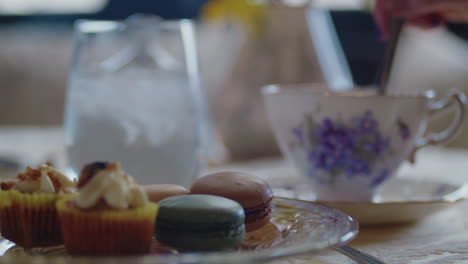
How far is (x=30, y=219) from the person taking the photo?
370mm

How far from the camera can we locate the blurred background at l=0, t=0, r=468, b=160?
917mm

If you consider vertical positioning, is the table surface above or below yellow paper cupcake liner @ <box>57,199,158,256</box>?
below

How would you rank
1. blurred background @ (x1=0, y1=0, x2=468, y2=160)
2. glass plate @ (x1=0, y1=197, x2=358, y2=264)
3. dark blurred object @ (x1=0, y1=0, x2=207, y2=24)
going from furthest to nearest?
dark blurred object @ (x1=0, y1=0, x2=207, y2=24), blurred background @ (x1=0, y1=0, x2=468, y2=160), glass plate @ (x1=0, y1=197, x2=358, y2=264)

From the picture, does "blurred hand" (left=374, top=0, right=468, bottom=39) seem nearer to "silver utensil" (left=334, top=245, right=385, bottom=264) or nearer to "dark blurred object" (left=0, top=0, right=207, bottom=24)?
"silver utensil" (left=334, top=245, right=385, bottom=264)

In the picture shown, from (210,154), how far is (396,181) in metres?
0.38

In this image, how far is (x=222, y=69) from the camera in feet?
3.12

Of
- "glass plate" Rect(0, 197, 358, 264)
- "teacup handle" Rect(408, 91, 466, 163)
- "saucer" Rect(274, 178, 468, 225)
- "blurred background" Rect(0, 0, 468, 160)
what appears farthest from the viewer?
"blurred background" Rect(0, 0, 468, 160)

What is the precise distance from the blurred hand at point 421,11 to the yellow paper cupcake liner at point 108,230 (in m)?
0.36

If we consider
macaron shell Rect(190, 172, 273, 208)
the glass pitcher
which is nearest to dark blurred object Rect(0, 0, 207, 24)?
the glass pitcher

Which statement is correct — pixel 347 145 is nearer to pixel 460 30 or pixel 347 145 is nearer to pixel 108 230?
pixel 108 230

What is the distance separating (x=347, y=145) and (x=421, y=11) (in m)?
0.15

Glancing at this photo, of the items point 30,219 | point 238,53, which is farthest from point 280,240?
point 238,53

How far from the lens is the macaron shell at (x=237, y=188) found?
15.9 inches

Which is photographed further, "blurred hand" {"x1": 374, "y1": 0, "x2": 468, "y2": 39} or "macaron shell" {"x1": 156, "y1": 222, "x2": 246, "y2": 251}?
"blurred hand" {"x1": 374, "y1": 0, "x2": 468, "y2": 39}
